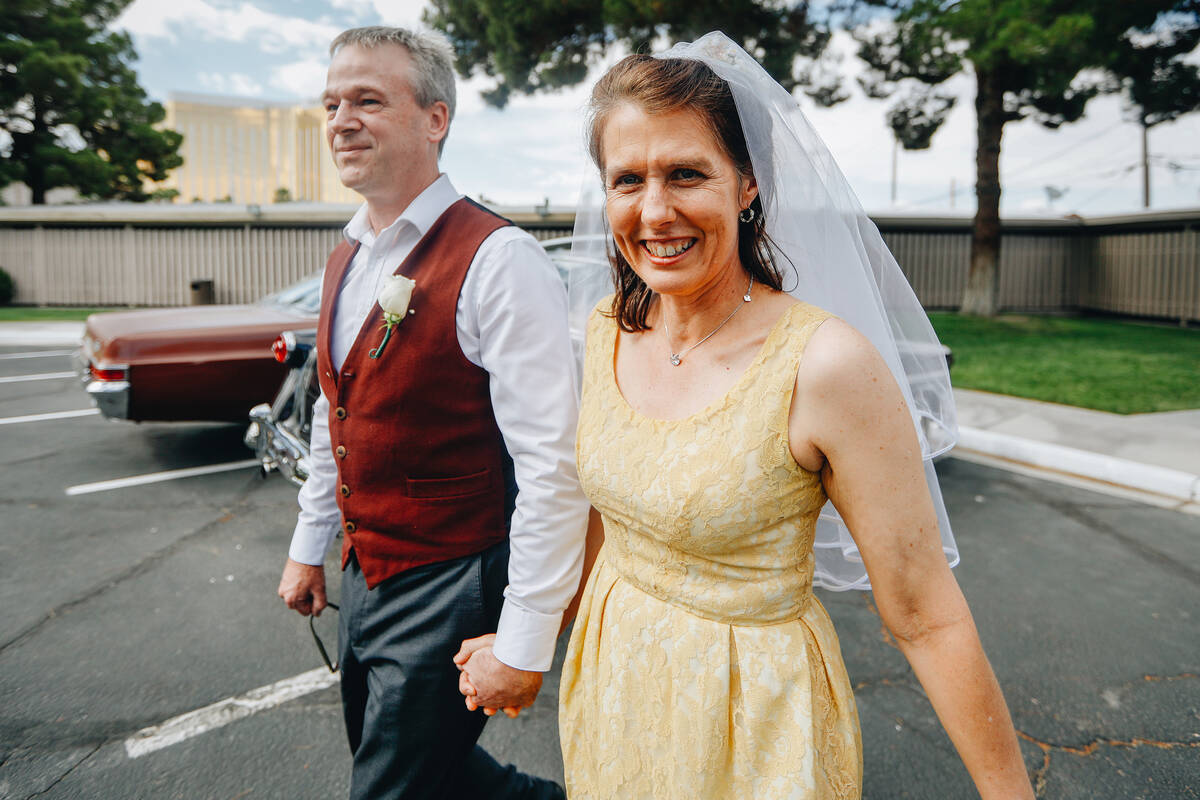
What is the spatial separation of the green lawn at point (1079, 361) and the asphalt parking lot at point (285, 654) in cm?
338

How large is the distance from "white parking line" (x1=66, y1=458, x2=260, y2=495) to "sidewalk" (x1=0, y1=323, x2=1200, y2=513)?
17.4 feet

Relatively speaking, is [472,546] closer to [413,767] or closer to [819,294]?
[413,767]

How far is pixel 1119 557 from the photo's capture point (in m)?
3.98

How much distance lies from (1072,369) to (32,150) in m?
24.2

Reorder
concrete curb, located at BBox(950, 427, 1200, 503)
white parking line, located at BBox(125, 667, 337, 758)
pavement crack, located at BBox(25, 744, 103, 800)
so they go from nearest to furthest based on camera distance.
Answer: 1. pavement crack, located at BBox(25, 744, 103, 800)
2. white parking line, located at BBox(125, 667, 337, 758)
3. concrete curb, located at BBox(950, 427, 1200, 503)

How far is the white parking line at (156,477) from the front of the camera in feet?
16.3

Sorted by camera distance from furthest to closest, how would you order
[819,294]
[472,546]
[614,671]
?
[472,546] → [819,294] → [614,671]

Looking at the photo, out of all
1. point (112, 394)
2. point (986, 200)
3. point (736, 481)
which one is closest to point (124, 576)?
point (112, 394)

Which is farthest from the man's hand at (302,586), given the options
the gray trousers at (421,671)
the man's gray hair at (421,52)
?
the man's gray hair at (421,52)

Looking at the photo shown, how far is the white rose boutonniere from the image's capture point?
147 centimetres

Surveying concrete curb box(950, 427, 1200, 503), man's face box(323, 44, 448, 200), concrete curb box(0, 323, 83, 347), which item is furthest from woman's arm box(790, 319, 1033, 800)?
concrete curb box(0, 323, 83, 347)

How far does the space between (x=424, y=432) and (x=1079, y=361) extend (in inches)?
419

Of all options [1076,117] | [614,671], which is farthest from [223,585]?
[1076,117]

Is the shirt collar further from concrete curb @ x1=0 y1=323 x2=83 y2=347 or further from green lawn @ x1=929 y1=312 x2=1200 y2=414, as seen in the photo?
concrete curb @ x1=0 y1=323 x2=83 y2=347
